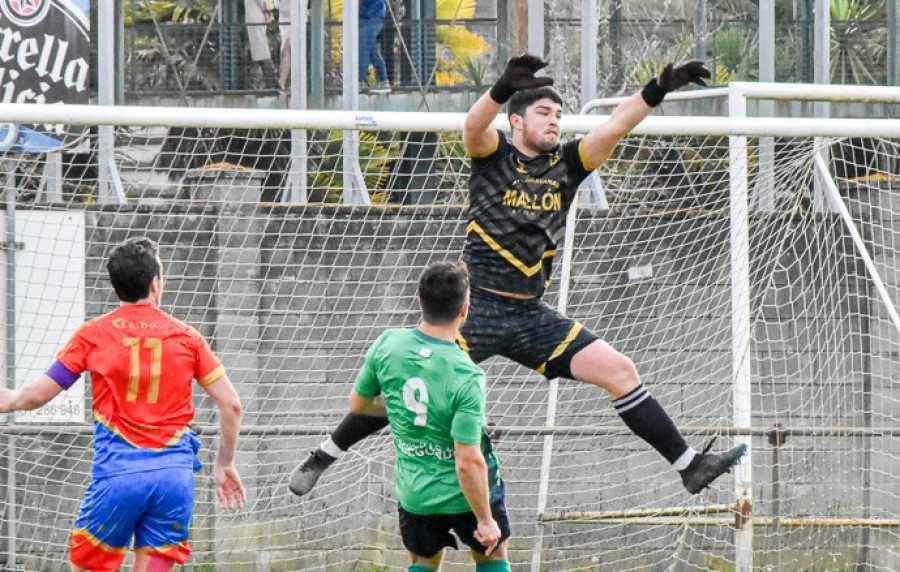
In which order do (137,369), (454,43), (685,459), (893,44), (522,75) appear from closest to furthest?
(137,369), (522,75), (685,459), (454,43), (893,44)

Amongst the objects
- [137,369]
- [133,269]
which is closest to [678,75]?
[133,269]

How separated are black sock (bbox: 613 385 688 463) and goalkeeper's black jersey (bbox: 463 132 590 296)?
0.64 metres

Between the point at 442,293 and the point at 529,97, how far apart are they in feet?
4.86

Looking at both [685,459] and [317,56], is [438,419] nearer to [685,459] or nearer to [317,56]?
[685,459]

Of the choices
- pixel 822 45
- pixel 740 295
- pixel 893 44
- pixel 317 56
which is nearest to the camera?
pixel 740 295

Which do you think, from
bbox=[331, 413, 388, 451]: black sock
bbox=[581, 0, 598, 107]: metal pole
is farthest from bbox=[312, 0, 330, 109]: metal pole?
bbox=[331, 413, 388, 451]: black sock

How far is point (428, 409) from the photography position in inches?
205

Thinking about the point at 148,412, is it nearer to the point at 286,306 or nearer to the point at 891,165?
the point at 286,306

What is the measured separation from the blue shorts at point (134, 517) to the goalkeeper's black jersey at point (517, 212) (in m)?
1.67

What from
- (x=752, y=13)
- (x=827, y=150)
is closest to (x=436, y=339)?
(x=827, y=150)

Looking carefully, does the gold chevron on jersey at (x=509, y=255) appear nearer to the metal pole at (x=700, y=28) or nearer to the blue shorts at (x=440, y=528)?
the blue shorts at (x=440, y=528)

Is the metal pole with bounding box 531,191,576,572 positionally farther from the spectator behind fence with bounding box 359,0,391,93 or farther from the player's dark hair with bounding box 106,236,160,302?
the player's dark hair with bounding box 106,236,160,302

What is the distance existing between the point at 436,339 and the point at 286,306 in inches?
149

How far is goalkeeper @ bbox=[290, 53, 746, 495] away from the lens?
6328 millimetres
